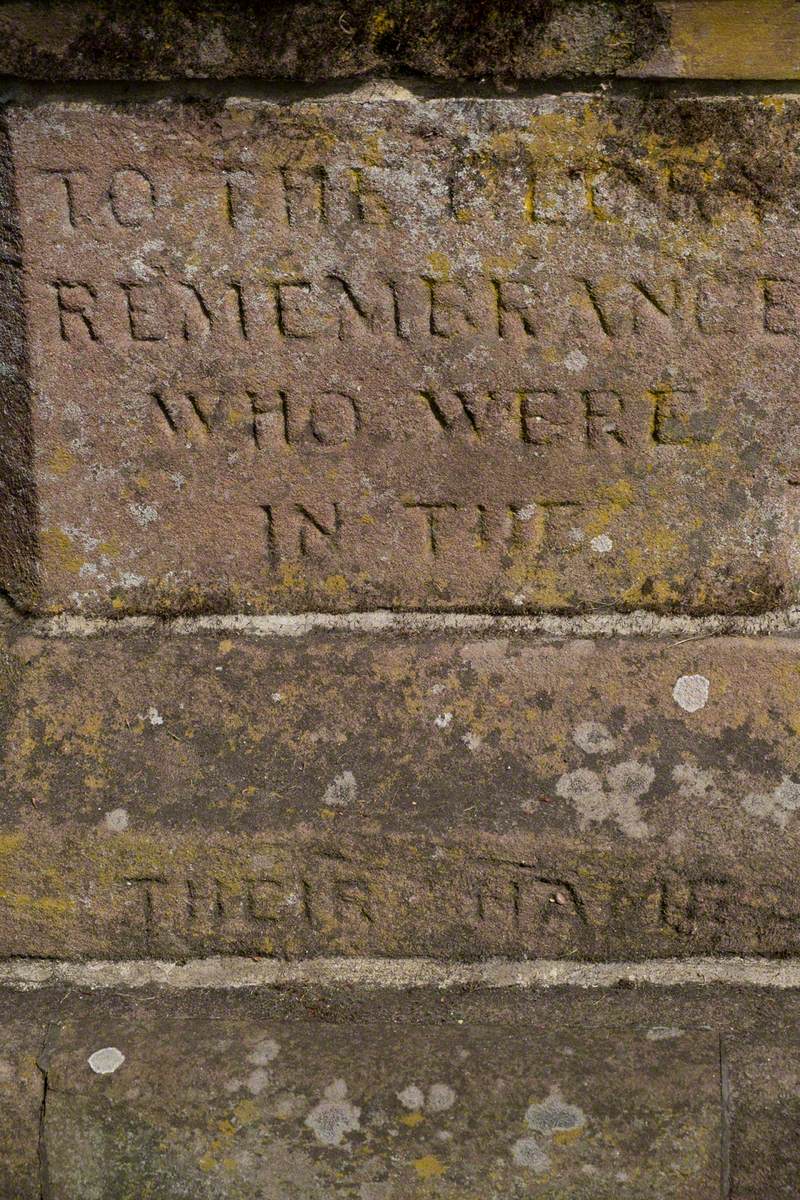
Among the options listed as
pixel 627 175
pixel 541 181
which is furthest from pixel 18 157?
pixel 627 175

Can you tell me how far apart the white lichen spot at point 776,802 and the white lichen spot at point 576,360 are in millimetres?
742

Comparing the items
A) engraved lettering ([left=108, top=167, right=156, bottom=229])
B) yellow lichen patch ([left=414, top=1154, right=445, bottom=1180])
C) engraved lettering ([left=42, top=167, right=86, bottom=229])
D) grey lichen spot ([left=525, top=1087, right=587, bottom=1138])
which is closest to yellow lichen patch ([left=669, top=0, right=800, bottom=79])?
engraved lettering ([left=108, top=167, right=156, bottom=229])

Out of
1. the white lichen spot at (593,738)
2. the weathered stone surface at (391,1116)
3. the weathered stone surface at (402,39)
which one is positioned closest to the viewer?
the weathered stone surface at (391,1116)

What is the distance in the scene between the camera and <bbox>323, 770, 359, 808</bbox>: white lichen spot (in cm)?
187

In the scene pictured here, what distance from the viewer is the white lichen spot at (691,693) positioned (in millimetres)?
1880

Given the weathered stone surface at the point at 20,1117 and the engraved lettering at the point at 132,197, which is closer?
the weathered stone surface at the point at 20,1117

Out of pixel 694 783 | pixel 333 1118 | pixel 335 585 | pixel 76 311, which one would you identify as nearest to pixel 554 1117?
pixel 333 1118

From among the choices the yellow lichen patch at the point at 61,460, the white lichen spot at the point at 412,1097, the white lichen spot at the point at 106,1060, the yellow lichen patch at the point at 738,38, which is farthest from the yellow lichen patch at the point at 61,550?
the yellow lichen patch at the point at 738,38

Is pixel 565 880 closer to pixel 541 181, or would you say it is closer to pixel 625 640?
pixel 625 640

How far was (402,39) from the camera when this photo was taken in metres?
1.80

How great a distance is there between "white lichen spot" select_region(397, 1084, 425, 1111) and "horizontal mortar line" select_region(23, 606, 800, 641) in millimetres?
718

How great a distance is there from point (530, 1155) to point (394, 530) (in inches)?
38.4

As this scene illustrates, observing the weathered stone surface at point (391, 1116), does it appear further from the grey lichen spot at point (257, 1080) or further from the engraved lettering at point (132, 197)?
the engraved lettering at point (132, 197)

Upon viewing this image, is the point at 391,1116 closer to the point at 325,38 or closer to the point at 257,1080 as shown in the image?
the point at 257,1080
